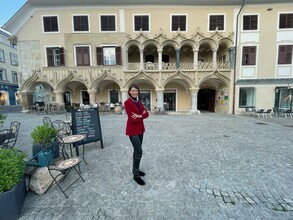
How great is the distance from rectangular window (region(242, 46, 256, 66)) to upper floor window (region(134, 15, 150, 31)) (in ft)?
33.3

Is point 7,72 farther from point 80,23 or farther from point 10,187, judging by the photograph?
point 10,187

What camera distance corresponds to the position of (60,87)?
52.5 ft

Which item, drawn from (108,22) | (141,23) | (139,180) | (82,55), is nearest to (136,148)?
(139,180)

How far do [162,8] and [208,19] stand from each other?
4.92 meters

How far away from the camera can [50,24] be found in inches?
619

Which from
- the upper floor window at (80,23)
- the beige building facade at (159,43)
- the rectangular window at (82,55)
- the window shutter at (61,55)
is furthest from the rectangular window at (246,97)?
the window shutter at (61,55)

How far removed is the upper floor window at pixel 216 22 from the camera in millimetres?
15609

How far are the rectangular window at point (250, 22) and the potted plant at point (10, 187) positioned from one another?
19809mm

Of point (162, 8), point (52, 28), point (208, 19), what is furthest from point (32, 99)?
point (208, 19)

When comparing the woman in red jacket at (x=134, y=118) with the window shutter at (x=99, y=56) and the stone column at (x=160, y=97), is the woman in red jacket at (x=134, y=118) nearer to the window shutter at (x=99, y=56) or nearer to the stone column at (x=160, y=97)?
the stone column at (x=160, y=97)

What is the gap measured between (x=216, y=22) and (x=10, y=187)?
19.3 meters

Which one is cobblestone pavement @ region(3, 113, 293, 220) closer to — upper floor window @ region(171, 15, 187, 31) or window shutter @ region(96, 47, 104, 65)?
window shutter @ region(96, 47, 104, 65)

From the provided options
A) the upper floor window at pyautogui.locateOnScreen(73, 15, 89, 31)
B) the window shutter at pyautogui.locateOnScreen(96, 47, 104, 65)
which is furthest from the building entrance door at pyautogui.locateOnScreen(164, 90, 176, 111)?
the upper floor window at pyautogui.locateOnScreen(73, 15, 89, 31)

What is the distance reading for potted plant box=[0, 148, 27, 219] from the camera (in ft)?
7.66
